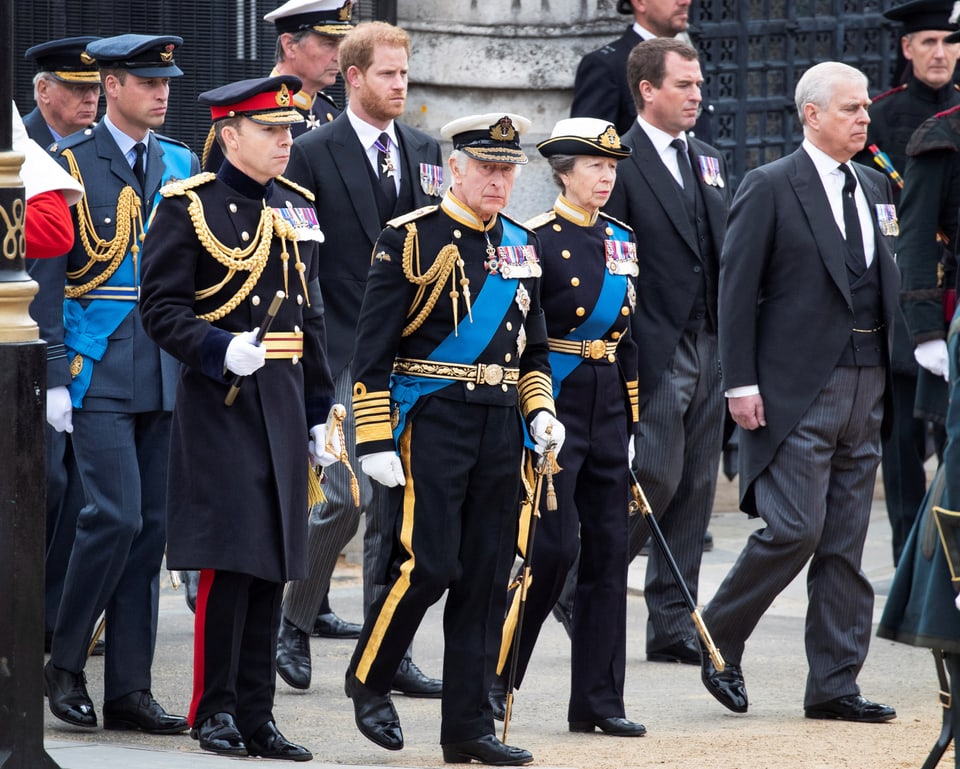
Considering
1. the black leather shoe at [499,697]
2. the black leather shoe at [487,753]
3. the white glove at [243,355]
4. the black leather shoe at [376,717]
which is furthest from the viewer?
the black leather shoe at [499,697]

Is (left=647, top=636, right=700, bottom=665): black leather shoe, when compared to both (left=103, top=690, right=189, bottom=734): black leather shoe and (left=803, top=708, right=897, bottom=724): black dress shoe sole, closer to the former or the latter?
(left=803, top=708, right=897, bottom=724): black dress shoe sole

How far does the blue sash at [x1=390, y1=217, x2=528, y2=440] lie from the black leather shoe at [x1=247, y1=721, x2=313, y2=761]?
948 millimetres

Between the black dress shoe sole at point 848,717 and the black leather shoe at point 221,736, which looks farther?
the black dress shoe sole at point 848,717

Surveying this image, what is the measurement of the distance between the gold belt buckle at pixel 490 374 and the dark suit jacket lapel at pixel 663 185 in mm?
1879

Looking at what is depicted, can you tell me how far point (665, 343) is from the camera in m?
7.81

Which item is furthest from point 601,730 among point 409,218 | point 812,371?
point 409,218

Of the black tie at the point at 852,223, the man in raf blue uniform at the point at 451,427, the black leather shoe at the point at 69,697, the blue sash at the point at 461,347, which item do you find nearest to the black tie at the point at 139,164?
the man in raf blue uniform at the point at 451,427

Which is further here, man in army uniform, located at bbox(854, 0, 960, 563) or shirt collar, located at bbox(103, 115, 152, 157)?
man in army uniform, located at bbox(854, 0, 960, 563)

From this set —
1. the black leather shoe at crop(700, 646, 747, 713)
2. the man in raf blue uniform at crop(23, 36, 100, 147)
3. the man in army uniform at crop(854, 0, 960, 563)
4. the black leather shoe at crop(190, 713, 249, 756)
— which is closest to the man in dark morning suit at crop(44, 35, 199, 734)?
the man in raf blue uniform at crop(23, 36, 100, 147)

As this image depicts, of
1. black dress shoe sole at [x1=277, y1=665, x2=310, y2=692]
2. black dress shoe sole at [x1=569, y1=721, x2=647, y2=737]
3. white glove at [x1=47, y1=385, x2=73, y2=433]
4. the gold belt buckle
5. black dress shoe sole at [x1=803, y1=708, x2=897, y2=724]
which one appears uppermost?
the gold belt buckle

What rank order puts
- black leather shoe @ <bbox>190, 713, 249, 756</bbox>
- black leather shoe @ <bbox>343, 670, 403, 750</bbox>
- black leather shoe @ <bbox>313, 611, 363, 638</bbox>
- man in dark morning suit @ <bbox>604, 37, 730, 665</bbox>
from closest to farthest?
1. black leather shoe @ <bbox>190, 713, 249, 756</bbox>
2. black leather shoe @ <bbox>343, 670, 403, 750</bbox>
3. man in dark morning suit @ <bbox>604, 37, 730, 665</bbox>
4. black leather shoe @ <bbox>313, 611, 363, 638</bbox>

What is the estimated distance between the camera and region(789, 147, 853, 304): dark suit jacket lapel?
7090 millimetres

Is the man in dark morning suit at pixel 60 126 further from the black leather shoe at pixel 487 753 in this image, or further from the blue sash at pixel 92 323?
the black leather shoe at pixel 487 753

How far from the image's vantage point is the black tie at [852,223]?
716 centimetres
